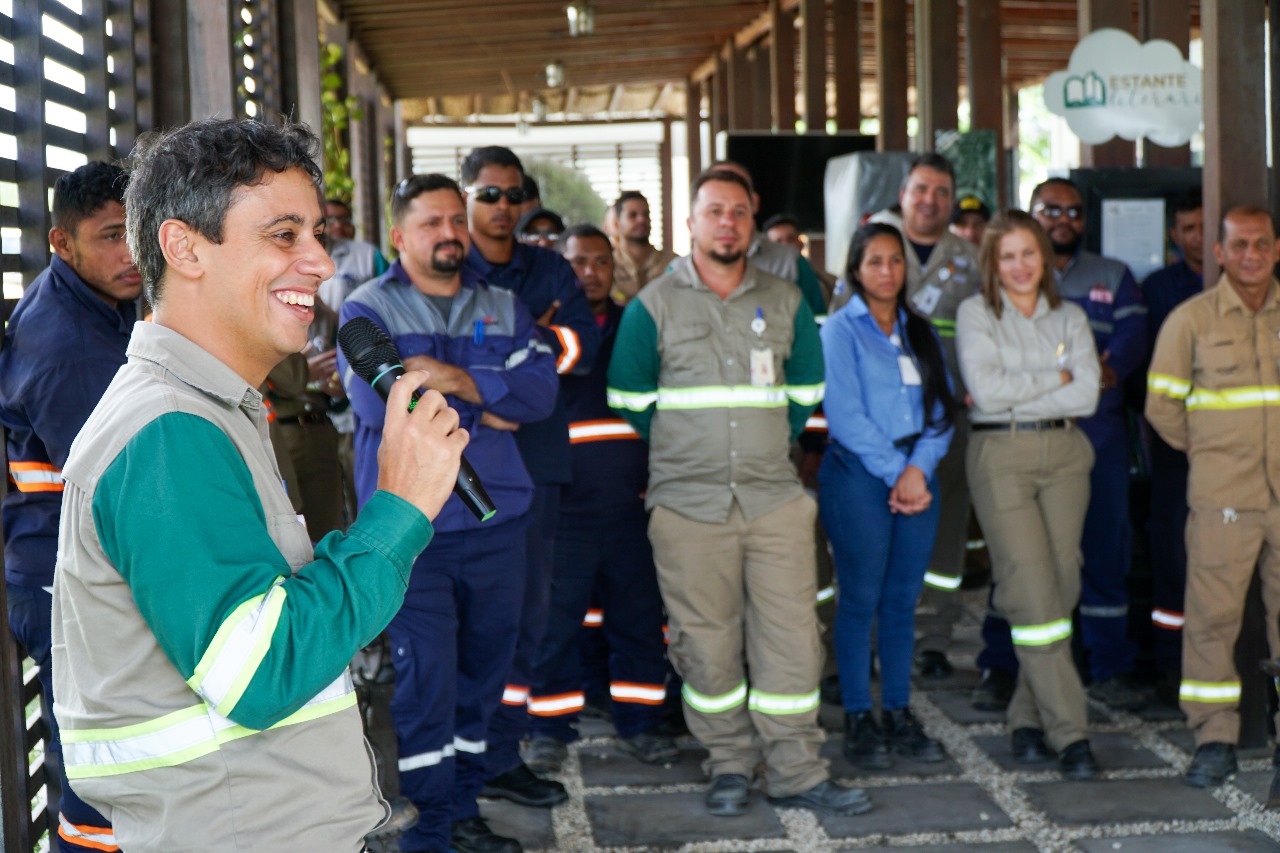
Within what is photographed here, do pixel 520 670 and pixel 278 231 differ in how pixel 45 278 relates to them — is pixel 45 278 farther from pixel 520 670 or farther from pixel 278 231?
pixel 520 670

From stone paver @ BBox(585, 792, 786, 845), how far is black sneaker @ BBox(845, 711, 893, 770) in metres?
0.47

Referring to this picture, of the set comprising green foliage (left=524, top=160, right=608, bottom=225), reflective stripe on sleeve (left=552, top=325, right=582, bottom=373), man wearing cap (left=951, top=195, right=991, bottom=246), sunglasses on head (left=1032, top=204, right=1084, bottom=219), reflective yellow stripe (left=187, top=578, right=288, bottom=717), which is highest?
green foliage (left=524, top=160, right=608, bottom=225)

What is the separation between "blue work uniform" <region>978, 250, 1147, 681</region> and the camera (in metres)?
5.51

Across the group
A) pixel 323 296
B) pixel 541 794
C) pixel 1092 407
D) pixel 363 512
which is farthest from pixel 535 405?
pixel 323 296

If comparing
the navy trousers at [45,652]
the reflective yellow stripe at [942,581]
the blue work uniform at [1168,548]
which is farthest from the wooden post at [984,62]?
the navy trousers at [45,652]

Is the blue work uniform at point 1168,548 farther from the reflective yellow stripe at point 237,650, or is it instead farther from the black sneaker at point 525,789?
the reflective yellow stripe at point 237,650

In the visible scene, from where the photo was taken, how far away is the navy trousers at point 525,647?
175 inches

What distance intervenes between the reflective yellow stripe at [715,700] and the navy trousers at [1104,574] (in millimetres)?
1583

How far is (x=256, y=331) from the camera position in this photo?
1.73m

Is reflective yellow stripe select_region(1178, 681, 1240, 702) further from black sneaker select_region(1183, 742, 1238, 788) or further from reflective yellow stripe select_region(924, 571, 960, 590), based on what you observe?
reflective yellow stripe select_region(924, 571, 960, 590)

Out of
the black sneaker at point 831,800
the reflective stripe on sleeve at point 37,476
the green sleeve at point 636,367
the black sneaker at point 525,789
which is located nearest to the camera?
the reflective stripe on sleeve at point 37,476

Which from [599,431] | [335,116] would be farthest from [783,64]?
[599,431]

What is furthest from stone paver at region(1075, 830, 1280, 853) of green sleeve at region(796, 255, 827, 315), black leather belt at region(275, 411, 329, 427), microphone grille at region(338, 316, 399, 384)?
black leather belt at region(275, 411, 329, 427)

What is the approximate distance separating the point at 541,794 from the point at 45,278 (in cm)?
240
